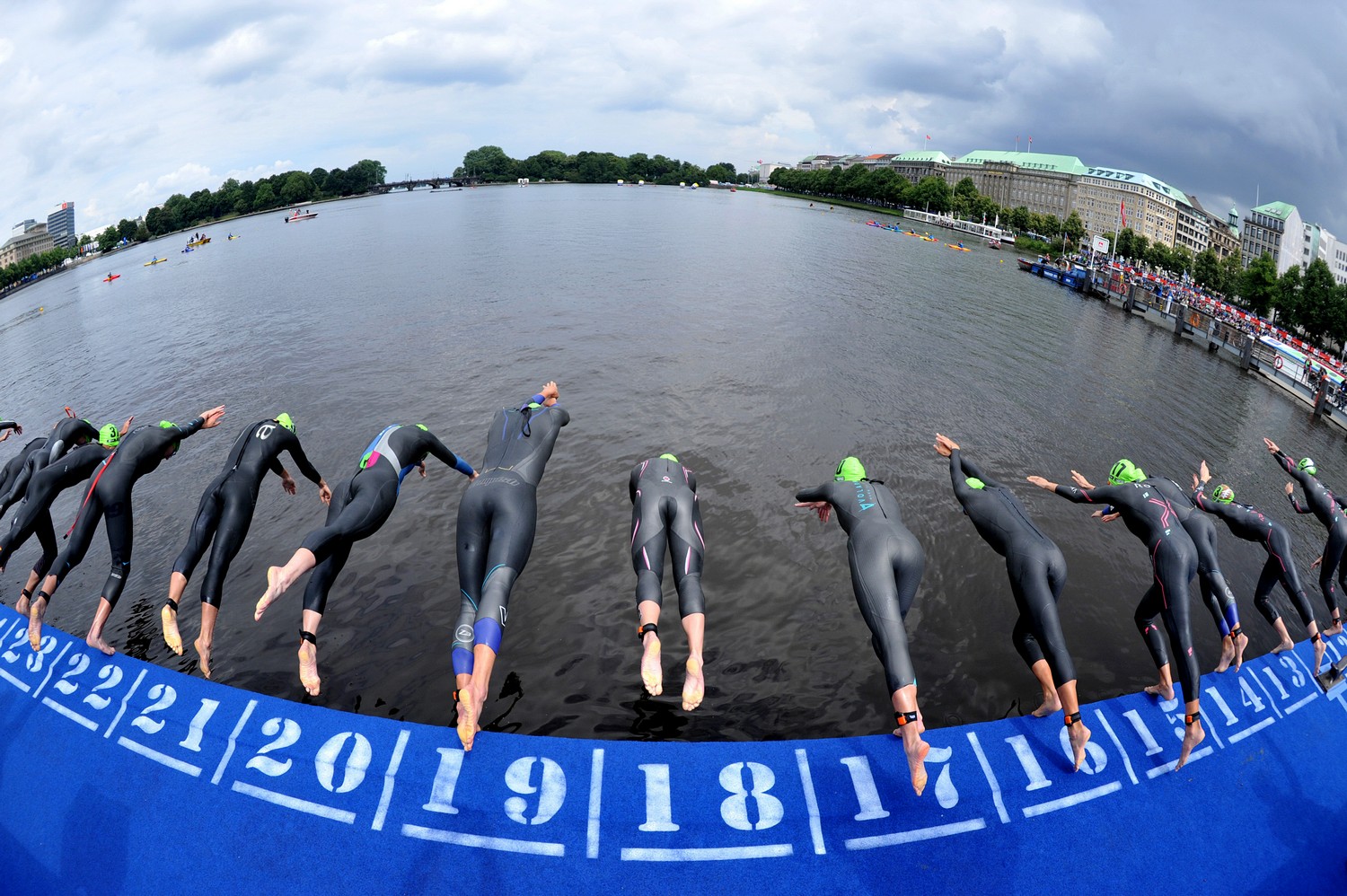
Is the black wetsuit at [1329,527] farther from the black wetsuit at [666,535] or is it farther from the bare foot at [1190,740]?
the black wetsuit at [666,535]

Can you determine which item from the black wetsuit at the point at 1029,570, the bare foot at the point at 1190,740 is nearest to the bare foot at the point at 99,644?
A: the black wetsuit at the point at 1029,570

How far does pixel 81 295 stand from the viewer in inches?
2414

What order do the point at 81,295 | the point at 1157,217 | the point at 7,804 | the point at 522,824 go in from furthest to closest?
the point at 1157,217
the point at 81,295
the point at 7,804
the point at 522,824

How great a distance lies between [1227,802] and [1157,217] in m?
221

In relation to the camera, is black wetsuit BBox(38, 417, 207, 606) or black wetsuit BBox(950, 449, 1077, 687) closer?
black wetsuit BBox(950, 449, 1077, 687)

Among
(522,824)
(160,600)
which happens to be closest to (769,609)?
(522,824)

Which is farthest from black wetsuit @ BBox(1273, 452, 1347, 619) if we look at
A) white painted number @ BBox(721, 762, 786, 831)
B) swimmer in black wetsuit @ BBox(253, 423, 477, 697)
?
swimmer in black wetsuit @ BBox(253, 423, 477, 697)

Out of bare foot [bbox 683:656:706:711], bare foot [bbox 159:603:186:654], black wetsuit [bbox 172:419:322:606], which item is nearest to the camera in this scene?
A: bare foot [bbox 683:656:706:711]

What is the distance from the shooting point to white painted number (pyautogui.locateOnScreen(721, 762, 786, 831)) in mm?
6301

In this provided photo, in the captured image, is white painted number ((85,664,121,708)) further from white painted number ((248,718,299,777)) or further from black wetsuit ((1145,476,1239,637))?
black wetsuit ((1145,476,1239,637))

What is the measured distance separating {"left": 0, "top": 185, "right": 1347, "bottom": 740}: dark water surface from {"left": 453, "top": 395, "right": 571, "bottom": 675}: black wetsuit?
2816mm

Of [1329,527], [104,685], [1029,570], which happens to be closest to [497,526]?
[104,685]

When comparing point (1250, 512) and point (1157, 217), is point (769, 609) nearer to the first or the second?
point (1250, 512)

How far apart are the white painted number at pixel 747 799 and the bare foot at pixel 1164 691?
5.32 m
